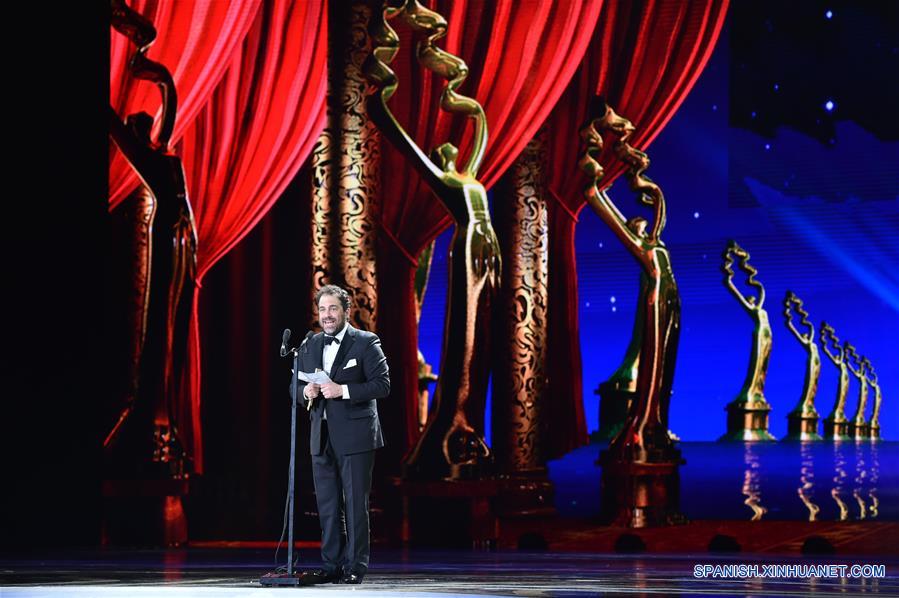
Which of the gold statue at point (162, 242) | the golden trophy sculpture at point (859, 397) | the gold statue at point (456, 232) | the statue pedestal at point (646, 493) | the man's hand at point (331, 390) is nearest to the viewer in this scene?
the man's hand at point (331, 390)

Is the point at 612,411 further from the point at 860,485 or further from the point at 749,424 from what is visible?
Answer: the point at 860,485

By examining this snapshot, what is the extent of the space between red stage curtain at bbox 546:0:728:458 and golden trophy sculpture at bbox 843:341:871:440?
91cm

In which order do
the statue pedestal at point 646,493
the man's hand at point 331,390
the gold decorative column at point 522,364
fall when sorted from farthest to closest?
the gold decorative column at point 522,364 → the statue pedestal at point 646,493 → the man's hand at point 331,390

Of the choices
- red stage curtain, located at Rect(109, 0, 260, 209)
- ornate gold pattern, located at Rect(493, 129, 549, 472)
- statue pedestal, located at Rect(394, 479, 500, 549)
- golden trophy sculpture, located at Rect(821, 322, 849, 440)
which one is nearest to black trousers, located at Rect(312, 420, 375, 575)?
statue pedestal, located at Rect(394, 479, 500, 549)

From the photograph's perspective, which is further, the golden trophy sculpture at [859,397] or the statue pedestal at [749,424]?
the statue pedestal at [749,424]

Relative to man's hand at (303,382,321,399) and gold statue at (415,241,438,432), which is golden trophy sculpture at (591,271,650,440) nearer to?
gold statue at (415,241,438,432)

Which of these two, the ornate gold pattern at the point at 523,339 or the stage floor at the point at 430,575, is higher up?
the ornate gold pattern at the point at 523,339

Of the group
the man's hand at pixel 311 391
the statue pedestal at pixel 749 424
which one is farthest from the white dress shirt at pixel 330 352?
the statue pedestal at pixel 749 424

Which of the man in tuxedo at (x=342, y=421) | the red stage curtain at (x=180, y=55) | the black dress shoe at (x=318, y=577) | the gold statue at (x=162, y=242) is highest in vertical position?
the red stage curtain at (x=180, y=55)

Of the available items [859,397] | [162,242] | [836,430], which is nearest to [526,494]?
[836,430]

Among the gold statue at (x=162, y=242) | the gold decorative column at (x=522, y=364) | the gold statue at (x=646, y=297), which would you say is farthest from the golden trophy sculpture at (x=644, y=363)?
the gold statue at (x=162, y=242)

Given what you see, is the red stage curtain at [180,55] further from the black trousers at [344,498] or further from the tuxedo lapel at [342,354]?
the black trousers at [344,498]

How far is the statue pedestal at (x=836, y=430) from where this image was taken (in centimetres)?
487

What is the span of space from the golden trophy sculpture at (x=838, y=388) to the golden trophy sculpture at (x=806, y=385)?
0.16ft
